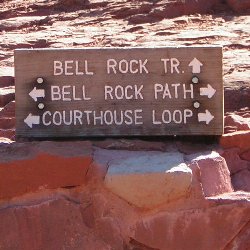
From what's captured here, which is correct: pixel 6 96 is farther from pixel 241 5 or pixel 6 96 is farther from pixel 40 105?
pixel 241 5

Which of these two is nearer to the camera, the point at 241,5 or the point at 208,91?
the point at 208,91

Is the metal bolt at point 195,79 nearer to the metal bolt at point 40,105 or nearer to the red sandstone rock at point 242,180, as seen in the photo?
the red sandstone rock at point 242,180

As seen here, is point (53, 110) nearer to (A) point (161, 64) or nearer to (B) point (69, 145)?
(B) point (69, 145)

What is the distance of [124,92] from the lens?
8.89 ft

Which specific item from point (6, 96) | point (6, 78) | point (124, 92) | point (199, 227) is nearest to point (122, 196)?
point (199, 227)

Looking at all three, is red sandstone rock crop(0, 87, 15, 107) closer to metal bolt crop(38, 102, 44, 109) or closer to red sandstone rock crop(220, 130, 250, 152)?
metal bolt crop(38, 102, 44, 109)

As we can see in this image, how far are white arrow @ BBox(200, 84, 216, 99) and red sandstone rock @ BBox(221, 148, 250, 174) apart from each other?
0.74ft

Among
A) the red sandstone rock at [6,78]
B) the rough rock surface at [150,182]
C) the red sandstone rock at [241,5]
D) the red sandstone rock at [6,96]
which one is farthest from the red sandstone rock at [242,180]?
the red sandstone rock at [241,5]

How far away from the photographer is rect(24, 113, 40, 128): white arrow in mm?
2736

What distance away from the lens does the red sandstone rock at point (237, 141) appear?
2799 mm

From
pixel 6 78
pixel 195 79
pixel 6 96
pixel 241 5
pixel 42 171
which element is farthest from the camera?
pixel 241 5

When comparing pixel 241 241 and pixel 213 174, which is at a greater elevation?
pixel 213 174

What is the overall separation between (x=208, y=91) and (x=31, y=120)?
652 millimetres

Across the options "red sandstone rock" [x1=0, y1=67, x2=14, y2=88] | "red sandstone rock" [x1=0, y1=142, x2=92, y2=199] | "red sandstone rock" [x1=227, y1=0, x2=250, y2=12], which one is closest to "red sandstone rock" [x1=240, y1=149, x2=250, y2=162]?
"red sandstone rock" [x1=0, y1=142, x2=92, y2=199]
